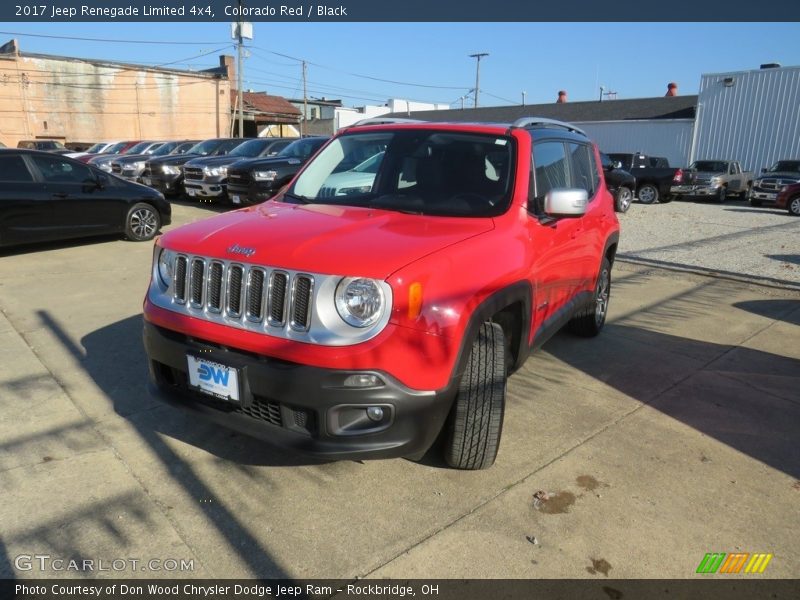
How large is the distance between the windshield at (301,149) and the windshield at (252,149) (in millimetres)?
725

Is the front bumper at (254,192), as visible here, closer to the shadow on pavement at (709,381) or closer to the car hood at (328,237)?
the shadow on pavement at (709,381)

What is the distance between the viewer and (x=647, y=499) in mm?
3133

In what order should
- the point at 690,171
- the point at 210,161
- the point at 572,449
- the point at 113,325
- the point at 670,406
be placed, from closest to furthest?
the point at 572,449
the point at 670,406
the point at 113,325
the point at 210,161
the point at 690,171

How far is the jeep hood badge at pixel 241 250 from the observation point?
2896mm

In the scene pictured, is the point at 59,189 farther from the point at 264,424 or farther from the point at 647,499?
the point at 647,499

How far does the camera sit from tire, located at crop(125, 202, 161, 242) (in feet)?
32.3

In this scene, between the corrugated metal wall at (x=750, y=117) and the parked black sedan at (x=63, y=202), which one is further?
the corrugated metal wall at (x=750, y=117)

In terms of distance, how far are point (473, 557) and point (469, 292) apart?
120 cm

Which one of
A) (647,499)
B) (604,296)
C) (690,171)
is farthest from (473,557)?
(690,171)

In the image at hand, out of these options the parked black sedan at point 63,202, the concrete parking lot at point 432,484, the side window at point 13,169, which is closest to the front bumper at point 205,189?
the parked black sedan at point 63,202

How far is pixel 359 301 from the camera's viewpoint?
105 inches

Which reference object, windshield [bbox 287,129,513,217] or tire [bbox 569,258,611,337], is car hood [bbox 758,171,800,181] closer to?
tire [bbox 569,258,611,337]

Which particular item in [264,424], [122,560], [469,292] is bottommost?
[122,560]

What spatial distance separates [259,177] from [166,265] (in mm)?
9519
